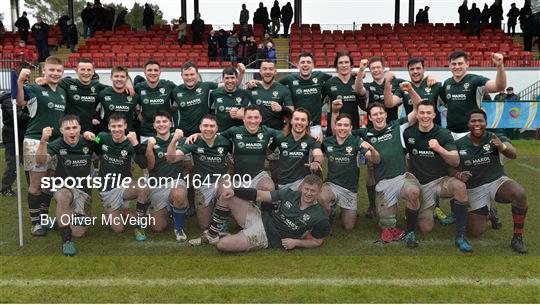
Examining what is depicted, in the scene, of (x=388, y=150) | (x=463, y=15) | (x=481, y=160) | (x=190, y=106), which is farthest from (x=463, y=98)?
(x=463, y=15)

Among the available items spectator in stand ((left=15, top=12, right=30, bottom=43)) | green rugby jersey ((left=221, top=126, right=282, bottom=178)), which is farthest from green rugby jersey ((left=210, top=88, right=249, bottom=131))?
spectator in stand ((left=15, top=12, right=30, bottom=43))

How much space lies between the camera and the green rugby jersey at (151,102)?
6.17m

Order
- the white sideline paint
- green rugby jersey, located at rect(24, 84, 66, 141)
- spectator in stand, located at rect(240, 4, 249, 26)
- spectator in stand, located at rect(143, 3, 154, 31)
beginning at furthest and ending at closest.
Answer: spectator in stand, located at rect(143, 3, 154, 31)
spectator in stand, located at rect(240, 4, 249, 26)
green rugby jersey, located at rect(24, 84, 66, 141)
the white sideline paint

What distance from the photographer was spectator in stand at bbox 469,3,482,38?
834 inches

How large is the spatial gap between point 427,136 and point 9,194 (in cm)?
606

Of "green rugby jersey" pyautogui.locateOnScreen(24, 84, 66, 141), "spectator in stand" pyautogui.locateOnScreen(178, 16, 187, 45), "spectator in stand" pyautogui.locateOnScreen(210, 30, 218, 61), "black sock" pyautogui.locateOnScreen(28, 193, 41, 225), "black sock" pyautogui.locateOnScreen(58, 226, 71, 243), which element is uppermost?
"spectator in stand" pyautogui.locateOnScreen(178, 16, 187, 45)

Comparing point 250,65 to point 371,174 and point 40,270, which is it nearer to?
point 371,174

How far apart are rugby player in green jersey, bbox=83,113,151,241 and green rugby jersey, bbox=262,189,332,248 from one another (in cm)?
129

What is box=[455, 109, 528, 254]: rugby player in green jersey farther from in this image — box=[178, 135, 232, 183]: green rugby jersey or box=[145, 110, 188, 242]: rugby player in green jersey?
box=[145, 110, 188, 242]: rugby player in green jersey

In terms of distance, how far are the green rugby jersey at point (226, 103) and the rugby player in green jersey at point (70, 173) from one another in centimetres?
169

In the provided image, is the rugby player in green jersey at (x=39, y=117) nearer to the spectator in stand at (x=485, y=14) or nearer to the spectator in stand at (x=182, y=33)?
the spectator in stand at (x=182, y=33)

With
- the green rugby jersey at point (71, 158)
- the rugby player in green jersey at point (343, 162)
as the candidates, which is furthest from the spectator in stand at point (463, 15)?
the green rugby jersey at point (71, 158)

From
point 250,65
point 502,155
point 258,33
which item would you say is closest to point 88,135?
point 502,155

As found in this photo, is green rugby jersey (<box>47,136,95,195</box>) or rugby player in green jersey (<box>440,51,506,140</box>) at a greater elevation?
rugby player in green jersey (<box>440,51,506,140</box>)
